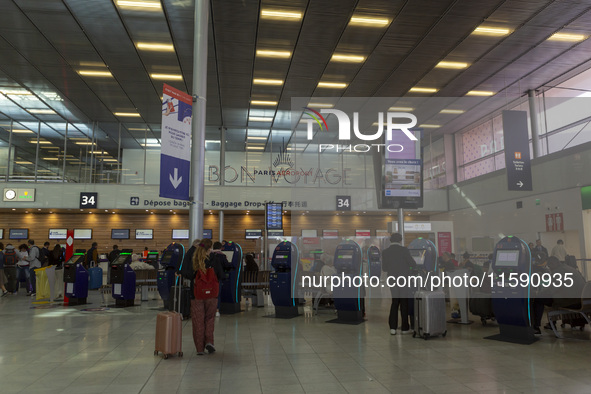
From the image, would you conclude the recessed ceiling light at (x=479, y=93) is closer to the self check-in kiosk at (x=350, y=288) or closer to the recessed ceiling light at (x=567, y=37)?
the recessed ceiling light at (x=567, y=37)

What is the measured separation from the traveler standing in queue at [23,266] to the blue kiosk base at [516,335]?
1282cm

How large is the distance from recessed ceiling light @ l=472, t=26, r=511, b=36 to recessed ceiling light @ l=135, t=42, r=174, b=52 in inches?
301

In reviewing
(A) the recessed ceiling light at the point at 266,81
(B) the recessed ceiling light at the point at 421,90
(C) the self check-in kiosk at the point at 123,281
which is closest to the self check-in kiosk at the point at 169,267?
(C) the self check-in kiosk at the point at 123,281

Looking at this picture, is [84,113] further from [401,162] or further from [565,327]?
[565,327]

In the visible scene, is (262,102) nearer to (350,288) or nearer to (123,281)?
(123,281)

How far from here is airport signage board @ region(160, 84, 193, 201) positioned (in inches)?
265

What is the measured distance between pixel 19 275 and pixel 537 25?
53.7 feet

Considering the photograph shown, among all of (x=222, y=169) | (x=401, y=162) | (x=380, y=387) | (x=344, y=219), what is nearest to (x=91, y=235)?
(x=222, y=169)

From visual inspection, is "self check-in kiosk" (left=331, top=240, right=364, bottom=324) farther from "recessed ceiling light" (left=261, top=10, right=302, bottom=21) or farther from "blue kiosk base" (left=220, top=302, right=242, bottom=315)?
"recessed ceiling light" (left=261, top=10, right=302, bottom=21)

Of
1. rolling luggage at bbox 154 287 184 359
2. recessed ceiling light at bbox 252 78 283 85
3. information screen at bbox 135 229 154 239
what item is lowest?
rolling luggage at bbox 154 287 184 359

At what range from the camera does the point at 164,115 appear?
6820mm

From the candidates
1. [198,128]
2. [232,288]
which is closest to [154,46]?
[198,128]

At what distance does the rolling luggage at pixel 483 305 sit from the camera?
24.5 ft

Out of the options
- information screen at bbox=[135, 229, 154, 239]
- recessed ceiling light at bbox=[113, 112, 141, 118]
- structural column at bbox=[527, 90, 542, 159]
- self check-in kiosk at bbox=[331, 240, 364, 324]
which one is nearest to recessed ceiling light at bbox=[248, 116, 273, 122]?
recessed ceiling light at bbox=[113, 112, 141, 118]
